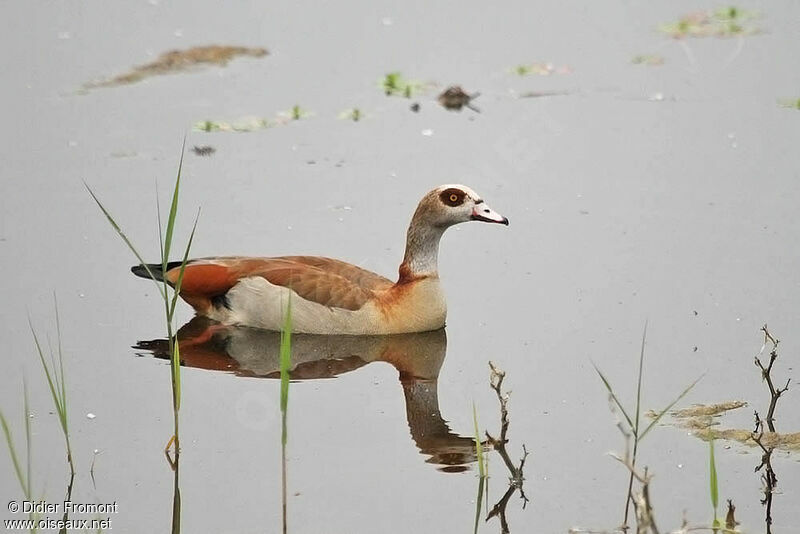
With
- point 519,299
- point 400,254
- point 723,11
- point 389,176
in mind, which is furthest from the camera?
point 723,11

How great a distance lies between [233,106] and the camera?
13219 mm

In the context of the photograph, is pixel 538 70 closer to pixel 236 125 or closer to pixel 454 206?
pixel 236 125

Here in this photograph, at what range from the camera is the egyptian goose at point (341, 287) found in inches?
385

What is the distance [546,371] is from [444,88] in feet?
17.0

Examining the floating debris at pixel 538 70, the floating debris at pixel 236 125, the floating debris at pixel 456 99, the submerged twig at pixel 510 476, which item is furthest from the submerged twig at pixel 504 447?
the floating debris at pixel 538 70

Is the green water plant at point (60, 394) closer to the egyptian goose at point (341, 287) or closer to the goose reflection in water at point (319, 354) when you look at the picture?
the goose reflection in water at point (319, 354)

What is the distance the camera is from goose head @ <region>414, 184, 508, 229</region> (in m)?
9.78

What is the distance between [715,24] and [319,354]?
7434 mm

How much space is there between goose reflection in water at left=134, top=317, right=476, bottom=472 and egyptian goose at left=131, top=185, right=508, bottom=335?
101mm

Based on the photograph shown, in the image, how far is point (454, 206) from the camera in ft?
32.2


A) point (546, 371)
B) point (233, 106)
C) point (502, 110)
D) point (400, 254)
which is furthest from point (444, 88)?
point (546, 371)

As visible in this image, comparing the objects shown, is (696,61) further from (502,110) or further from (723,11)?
(502,110)

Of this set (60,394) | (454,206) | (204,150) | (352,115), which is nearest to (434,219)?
(454,206)

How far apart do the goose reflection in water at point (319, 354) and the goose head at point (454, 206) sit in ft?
2.60
